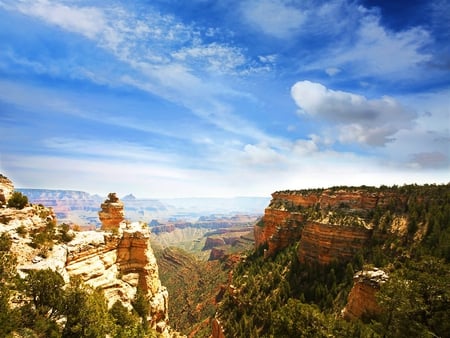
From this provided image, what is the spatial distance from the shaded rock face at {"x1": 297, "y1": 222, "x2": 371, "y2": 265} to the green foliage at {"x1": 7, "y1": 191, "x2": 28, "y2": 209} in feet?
183

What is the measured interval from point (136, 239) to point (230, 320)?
37242mm

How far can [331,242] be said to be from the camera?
62.5m

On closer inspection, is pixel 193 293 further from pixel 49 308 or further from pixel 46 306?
pixel 46 306

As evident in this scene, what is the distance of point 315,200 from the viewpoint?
282 ft

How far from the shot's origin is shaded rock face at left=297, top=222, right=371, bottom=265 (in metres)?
60.2

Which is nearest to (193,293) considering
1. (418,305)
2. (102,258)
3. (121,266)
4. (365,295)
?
(121,266)

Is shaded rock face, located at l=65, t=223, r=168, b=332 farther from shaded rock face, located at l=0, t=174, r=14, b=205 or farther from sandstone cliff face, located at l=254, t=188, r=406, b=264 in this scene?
sandstone cliff face, located at l=254, t=188, r=406, b=264

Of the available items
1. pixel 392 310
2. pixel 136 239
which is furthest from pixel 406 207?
pixel 136 239

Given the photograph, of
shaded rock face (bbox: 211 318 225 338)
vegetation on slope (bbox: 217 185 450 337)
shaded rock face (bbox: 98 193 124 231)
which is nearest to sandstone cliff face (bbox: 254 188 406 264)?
vegetation on slope (bbox: 217 185 450 337)

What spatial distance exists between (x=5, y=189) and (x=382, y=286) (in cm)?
4347

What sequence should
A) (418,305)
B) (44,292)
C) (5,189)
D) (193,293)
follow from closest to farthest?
(44,292)
(418,305)
(5,189)
(193,293)

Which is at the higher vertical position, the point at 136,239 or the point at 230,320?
the point at 136,239

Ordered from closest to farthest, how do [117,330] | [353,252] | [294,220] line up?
[117,330]
[353,252]
[294,220]

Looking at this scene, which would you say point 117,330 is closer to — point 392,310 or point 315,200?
point 392,310
